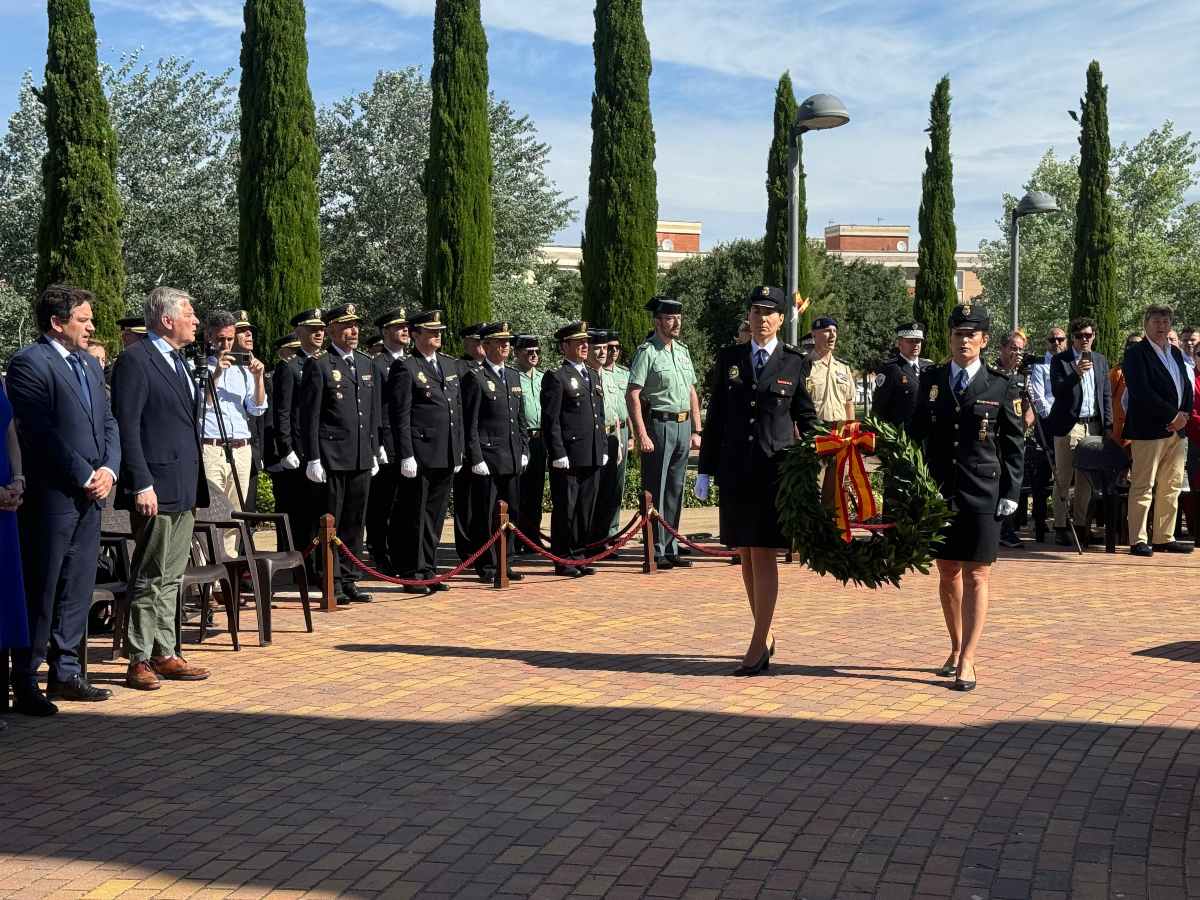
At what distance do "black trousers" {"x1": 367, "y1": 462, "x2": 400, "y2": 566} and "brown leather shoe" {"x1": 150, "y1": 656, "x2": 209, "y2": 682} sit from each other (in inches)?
161

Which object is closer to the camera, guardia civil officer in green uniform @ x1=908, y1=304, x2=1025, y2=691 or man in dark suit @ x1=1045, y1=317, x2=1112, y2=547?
guardia civil officer in green uniform @ x1=908, y1=304, x2=1025, y2=691

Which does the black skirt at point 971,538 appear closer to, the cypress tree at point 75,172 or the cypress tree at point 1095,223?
the cypress tree at point 75,172

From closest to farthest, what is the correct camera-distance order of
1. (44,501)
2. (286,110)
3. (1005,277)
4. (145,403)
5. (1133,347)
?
(44,501) < (145,403) < (1133,347) < (286,110) < (1005,277)

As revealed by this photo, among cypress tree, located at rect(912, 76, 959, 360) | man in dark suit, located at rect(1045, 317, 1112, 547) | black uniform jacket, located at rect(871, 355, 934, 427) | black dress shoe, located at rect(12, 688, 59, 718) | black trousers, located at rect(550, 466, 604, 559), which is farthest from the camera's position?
cypress tree, located at rect(912, 76, 959, 360)

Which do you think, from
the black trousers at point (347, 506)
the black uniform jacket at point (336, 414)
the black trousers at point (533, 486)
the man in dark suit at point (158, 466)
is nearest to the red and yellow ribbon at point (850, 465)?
the man in dark suit at point (158, 466)

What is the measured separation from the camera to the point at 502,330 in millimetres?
13211

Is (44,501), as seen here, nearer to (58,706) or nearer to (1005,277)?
(58,706)

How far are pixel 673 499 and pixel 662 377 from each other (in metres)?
1.21

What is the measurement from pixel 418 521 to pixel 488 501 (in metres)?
0.99

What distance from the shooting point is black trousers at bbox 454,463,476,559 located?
13.2m

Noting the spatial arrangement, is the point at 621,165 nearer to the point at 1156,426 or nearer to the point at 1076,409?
the point at 1076,409

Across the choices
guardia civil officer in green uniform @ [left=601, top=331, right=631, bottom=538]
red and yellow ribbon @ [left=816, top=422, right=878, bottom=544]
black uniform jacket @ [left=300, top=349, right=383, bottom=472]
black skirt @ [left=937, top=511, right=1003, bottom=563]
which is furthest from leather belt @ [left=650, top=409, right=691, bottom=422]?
black skirt @ [left=937, top=511, right=1003, bottom=563]

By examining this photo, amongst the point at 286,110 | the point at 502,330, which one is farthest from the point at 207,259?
the point at 502,330

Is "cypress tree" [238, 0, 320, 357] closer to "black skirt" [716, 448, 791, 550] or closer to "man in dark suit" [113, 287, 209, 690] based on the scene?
"man in dark suit" [113, 287, 209, 690]
